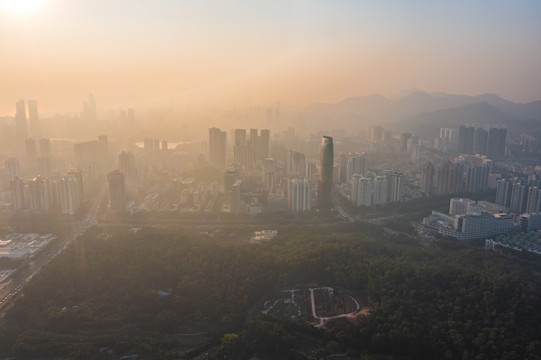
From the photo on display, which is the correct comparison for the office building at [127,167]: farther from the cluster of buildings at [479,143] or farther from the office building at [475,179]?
the cluster of buildings at [479,143]

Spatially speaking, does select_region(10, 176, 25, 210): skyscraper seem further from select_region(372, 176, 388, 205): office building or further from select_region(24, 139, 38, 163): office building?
select_region(372, 176, 388, 205): office building

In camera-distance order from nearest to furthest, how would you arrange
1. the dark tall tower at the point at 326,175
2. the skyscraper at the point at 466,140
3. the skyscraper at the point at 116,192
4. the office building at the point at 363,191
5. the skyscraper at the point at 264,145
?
the skyscraper at the point at 116,192 < the dark tall tower at the point at 326,175 < the office building at the point at 363,191 < the skyscraper at the point at 264,145 < the skyscraper at the point at 466,140

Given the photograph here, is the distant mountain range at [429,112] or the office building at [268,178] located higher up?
the distant mountain range at [429,112]

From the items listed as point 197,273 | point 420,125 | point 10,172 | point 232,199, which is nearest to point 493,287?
point 197,273

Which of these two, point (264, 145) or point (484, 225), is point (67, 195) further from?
point (484, 225)

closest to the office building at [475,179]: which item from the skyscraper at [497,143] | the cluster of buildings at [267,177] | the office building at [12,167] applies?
the cluster of buildings at [267,177]

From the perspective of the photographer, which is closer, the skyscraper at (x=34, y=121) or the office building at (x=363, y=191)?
the office building at (x=363, y=191)

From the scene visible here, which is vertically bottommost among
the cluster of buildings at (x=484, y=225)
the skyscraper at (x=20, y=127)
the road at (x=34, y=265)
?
the road at (x=34, y=265)
